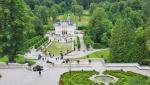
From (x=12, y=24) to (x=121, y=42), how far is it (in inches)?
912

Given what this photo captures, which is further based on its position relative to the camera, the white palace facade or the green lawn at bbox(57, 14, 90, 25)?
the green lawn at bbox(57, 14, 90, 25)

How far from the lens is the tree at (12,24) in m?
60.8

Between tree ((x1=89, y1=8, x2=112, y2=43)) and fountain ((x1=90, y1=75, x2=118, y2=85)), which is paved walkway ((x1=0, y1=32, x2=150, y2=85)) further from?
tree ((x1=89, y1=8, x2=112, y2=43))

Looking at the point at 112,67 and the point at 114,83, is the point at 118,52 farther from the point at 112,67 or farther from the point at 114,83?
the point at 114,83

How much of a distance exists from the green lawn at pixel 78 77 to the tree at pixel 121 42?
61.3 ft

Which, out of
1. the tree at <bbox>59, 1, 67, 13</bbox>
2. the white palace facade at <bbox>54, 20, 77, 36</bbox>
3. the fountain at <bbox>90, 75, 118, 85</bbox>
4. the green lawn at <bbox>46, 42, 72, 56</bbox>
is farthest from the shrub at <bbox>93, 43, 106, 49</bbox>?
the tree at <bbox>59, 1, 67, 13</bbox>

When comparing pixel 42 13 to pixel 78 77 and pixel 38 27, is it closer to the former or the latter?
pixel 38 27

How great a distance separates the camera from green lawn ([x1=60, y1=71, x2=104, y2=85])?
49.7 metres

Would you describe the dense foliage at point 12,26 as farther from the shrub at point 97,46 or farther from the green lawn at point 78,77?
the shrub at point 97,46

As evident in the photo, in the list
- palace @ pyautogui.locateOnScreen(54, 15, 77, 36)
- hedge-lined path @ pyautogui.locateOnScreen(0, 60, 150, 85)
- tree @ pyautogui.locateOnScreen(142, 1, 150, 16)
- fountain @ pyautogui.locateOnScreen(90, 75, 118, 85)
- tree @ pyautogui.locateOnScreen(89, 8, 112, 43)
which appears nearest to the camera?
fountain @ pyautogui.locateOnScreen(90, 75, 118, 85)

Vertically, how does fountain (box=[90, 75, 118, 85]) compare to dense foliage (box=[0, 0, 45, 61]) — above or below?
below

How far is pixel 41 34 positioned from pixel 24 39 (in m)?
54.0

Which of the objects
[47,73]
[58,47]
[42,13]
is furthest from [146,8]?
[47,73]

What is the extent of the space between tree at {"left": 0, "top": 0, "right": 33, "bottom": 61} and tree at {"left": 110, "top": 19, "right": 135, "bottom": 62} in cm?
1932
